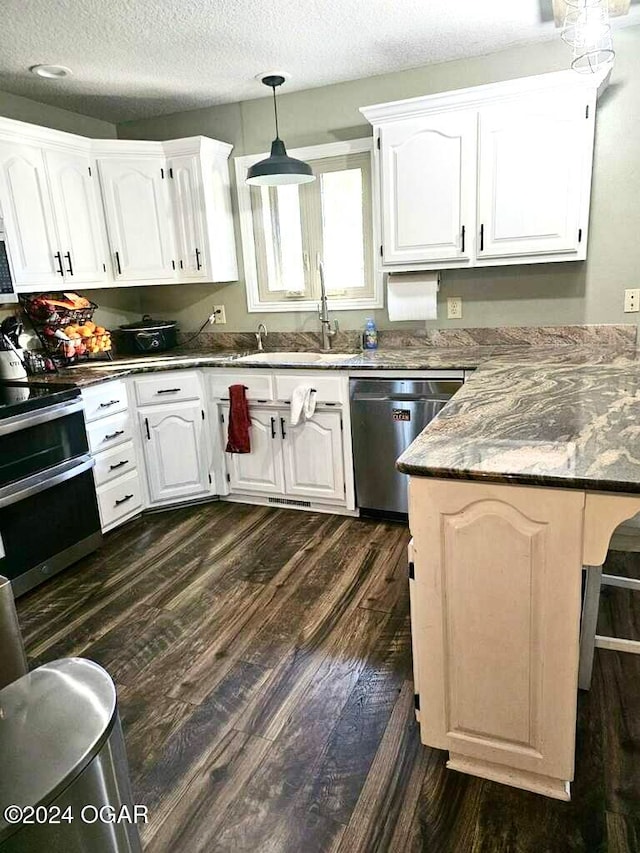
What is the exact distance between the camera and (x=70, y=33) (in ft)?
8.45

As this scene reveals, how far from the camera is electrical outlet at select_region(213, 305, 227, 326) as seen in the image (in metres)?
4.07

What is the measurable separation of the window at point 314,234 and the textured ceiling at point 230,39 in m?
0.50

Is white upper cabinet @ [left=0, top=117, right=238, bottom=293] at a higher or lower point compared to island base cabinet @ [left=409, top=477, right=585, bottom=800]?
higher

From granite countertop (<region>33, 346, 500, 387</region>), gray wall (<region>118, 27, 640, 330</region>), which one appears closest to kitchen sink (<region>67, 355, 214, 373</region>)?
granite countertop (<region>33, 346, 500, 387</region>)

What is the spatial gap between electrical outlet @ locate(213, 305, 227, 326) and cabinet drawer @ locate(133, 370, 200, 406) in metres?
0.72

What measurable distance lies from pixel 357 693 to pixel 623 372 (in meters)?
1.67

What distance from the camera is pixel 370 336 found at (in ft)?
11.7

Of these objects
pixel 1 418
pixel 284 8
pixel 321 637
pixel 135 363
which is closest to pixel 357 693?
pixel 321 637

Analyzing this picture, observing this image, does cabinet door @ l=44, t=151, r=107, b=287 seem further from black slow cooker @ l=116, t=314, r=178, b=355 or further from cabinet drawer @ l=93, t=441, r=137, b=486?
cabinet drawer @ l=93, t=441, r=137, b=486

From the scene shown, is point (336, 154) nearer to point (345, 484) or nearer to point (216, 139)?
point (216, 139)

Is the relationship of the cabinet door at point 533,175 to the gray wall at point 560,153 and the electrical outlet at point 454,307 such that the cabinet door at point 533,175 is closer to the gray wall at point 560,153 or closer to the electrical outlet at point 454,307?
the gray wall at point 560,153

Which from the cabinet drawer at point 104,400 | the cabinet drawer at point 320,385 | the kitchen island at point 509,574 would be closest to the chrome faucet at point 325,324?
the cabinet drawer at point 320,385

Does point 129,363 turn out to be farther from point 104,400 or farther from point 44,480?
point 44,480

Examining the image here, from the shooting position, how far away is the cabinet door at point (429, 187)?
2.95m
